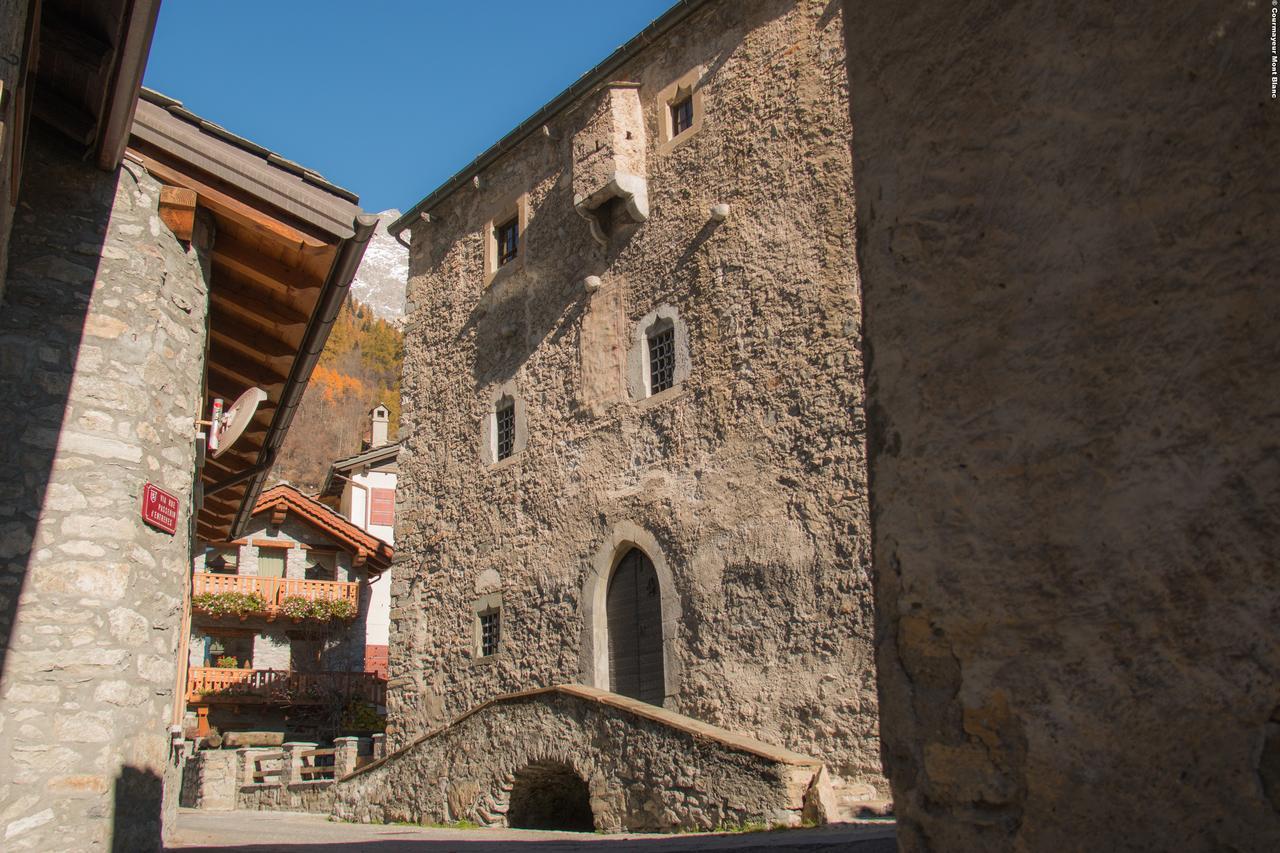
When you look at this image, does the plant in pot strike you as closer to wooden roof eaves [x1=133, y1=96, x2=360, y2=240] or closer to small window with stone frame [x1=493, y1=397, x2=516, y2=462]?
small window with stone frame [x1=493, y1=397, x2=516, y2=462]

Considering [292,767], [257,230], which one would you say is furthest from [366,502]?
[257,230]

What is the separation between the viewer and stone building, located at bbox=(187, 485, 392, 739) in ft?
77.8

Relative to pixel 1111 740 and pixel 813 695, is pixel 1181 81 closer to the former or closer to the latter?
pixel 1111 740

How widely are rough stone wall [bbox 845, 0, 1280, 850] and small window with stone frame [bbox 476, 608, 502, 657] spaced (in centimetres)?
1275

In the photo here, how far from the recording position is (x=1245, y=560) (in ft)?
7.19

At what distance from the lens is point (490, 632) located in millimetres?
15250

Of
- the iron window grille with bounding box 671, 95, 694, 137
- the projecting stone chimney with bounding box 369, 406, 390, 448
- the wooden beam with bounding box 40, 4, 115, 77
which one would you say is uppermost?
the projecting stone chimney with bounding box 369, 406, 390, 448

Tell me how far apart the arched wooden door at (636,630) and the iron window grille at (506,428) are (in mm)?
2999

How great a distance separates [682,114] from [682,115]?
0.01 metres

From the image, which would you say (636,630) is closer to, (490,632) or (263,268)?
(490,632)

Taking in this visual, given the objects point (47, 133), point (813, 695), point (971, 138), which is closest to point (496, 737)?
point (813, 695)

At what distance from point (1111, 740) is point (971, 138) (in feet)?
4.77

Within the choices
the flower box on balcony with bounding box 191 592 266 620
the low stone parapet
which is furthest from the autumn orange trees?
the low stone parapet

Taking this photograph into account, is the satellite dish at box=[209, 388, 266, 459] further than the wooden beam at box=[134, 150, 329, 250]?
Yes
